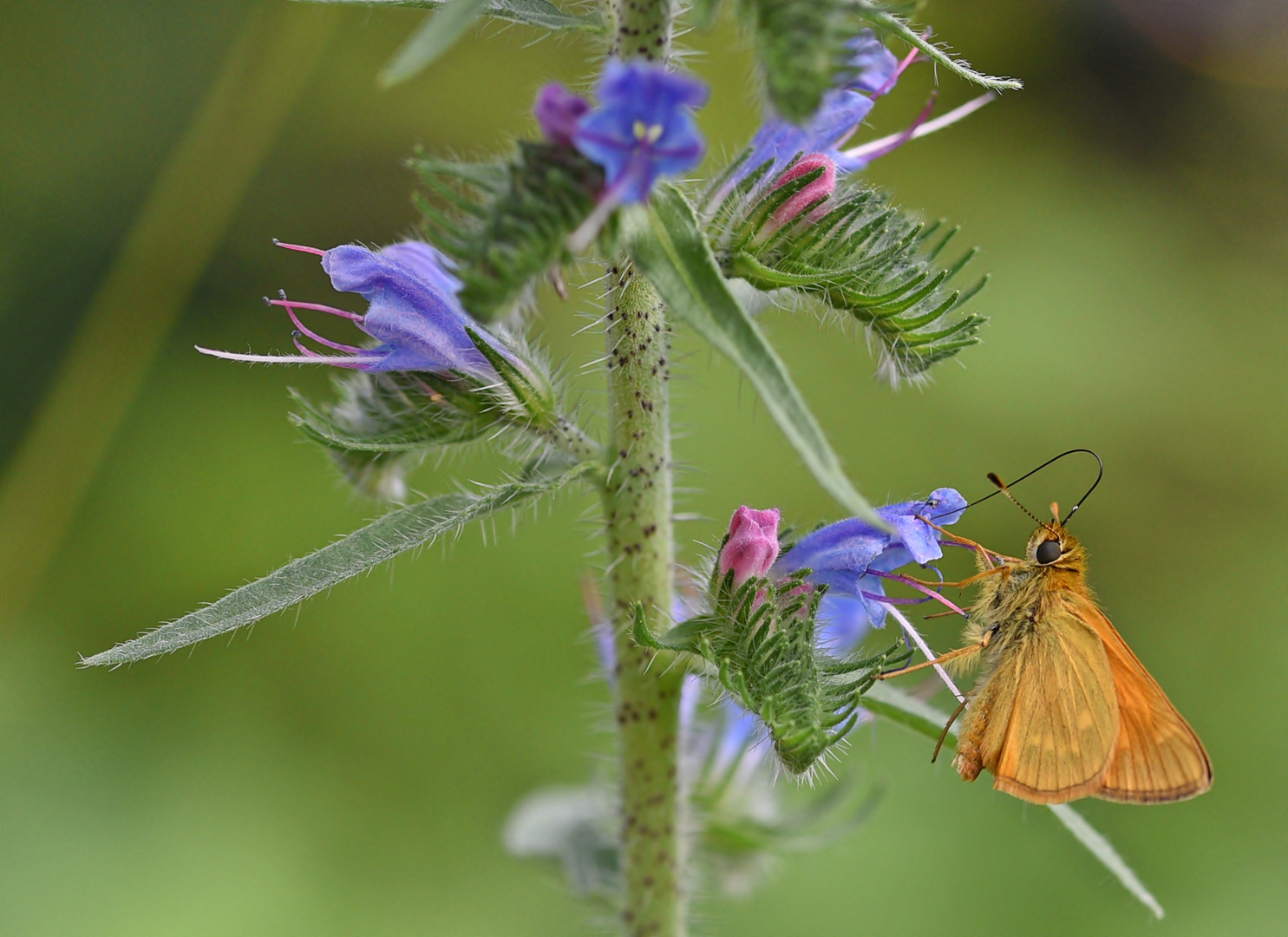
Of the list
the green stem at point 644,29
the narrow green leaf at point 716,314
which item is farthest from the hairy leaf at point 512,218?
the green stem at point 644,29

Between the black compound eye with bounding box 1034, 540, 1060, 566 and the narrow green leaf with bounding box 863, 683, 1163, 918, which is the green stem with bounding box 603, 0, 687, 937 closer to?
the narrow green leaf with bounding box 863, 683, 1163, 918

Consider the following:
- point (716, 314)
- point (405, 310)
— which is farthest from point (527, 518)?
point (716, 314)

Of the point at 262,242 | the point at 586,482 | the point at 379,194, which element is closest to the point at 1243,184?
the point at 379,194

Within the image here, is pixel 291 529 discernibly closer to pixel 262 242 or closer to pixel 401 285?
pixel 262 242

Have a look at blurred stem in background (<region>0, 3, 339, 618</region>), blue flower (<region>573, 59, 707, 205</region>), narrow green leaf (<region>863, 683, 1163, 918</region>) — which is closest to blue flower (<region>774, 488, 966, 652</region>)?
narrow green leaf (<region>863, 683, 1163, 918</region>)

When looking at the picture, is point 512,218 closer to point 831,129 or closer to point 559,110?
point 559,110

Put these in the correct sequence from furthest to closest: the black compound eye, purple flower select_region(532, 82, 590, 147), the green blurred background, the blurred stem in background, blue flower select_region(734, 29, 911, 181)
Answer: the blurred stem in background < the green blurred background < the black compound eye < blue flower select_region(734, 29, 911, 181) < purple flower select_region(532, 82, 590, 147)

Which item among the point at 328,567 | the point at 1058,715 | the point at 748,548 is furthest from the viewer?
the point at 1058,715
